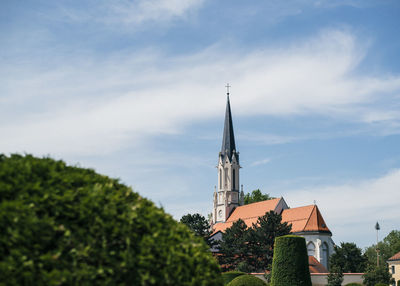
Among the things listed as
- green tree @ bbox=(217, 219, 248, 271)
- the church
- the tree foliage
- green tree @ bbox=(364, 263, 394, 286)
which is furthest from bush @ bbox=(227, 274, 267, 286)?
the church

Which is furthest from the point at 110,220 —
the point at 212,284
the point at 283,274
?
the point at 283,274

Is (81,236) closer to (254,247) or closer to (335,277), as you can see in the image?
(335,277)

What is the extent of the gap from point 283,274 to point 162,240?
952 inches

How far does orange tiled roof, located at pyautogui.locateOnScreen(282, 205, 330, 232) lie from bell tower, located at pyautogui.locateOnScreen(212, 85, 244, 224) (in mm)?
15258

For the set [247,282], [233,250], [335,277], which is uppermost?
[233,250]

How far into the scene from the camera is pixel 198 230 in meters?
58.4

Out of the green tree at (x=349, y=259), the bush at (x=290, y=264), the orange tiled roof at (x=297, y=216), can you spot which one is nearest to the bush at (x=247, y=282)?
the bush at (x=290, y=264)

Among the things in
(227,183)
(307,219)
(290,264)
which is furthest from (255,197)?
(290,264)

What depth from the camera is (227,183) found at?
285 ft

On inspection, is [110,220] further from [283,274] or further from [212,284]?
[283,274]

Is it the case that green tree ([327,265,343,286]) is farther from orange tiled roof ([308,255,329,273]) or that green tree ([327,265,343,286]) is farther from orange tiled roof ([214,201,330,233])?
orange tiled roof ([214,201,330,233])

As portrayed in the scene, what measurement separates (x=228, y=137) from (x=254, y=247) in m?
37.5

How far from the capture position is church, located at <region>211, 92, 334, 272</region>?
68000mm

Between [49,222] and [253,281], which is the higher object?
[49,222]
